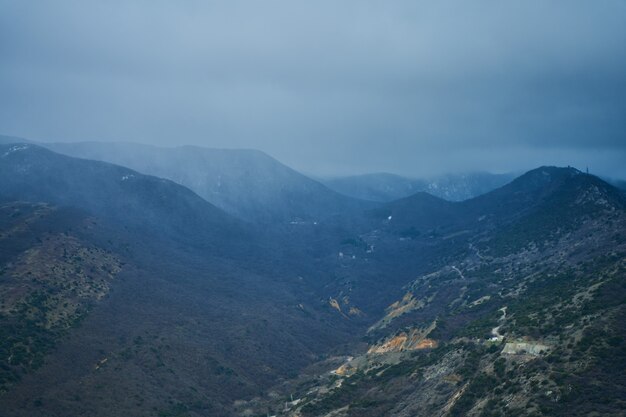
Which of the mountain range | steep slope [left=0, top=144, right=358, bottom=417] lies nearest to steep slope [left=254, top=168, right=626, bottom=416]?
the mountain range

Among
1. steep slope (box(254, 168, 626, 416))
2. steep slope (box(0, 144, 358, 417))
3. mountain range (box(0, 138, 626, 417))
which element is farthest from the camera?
steep slope (box(0, 144, 358, 417))

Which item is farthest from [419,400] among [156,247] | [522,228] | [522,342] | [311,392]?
[156,247]

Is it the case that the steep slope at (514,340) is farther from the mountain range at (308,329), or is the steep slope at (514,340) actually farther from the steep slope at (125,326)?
the steep slope at (125,326)

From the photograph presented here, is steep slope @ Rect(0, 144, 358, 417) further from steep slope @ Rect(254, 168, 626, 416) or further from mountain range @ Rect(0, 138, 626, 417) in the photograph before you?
steep slope @ Rect(254, 168, 626, 416)

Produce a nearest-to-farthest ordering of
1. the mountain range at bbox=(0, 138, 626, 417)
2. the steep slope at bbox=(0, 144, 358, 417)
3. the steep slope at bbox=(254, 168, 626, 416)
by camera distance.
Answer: the steep slope at bbox=(254, 168, 626, 416)
the mountain range at bbox=(0, 138, 626, 417)
the steep slope at bbox=(0, 144, 358, 417)

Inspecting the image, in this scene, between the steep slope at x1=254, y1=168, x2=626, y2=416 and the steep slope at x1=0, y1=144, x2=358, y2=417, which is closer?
the steep slope at x1=254, y1=168, x2=626, y2=416

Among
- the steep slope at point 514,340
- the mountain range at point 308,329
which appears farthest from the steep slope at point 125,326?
the steep slope at point 514,340

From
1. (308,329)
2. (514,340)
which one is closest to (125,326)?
(308,329)

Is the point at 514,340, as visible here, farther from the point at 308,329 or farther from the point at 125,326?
the point at 308,329
